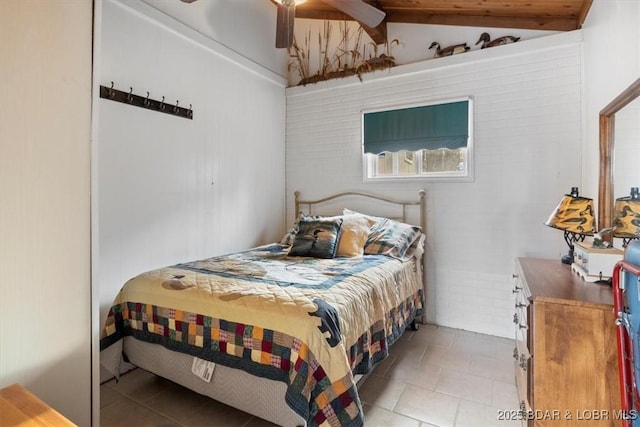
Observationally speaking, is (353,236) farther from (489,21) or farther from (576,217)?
(489,21)

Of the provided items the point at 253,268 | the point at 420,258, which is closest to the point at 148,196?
the point at 253,268

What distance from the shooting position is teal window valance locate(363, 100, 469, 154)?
3.15m

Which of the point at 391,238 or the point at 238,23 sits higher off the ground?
the point at 238,23

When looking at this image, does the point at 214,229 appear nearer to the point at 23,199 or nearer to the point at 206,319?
the point at 206,319

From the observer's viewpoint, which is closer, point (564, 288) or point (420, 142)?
point (564, 288)

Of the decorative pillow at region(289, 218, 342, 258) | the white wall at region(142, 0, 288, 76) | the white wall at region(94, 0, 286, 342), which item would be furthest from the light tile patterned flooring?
the white wall at region(142, 0, 288, 76)

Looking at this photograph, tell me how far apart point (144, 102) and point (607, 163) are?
3209 millimetres

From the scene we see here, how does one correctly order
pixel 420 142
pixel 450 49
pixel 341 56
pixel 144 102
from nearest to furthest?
pixel 144 102 < pixel 450 49 < pixel 420 142 < pixel 341 56

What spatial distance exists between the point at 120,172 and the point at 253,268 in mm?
1227

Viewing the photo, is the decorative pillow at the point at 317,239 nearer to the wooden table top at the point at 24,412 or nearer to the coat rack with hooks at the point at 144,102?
the coat rack with hooks at the point at 144,102

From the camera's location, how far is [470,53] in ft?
10.1

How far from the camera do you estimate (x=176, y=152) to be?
2.85m

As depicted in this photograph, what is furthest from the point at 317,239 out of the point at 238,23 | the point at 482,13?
the point at 482,13

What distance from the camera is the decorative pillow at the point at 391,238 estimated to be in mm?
2860
